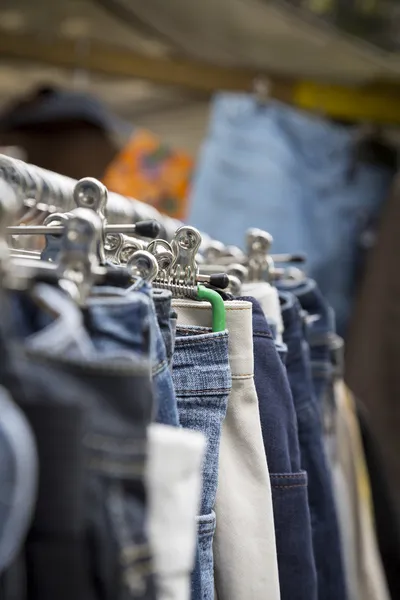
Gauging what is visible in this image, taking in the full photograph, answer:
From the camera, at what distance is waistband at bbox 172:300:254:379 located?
25.3 inches

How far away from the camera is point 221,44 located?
2113mm

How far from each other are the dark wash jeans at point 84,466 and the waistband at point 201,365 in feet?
0.64

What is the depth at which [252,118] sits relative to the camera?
1955 mm

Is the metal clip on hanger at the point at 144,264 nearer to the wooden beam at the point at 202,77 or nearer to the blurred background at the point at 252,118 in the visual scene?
the blurred background at the point at 252,118

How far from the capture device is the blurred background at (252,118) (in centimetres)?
186

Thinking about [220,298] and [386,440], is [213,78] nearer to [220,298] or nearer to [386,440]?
[386,440]

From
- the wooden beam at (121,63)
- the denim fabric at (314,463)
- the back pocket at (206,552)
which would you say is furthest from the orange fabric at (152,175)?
the back pocket at (206,552)

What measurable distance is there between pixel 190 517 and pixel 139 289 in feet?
0.45

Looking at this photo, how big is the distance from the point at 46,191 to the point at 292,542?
1.23 feet

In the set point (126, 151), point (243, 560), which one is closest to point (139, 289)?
point (243, 560)

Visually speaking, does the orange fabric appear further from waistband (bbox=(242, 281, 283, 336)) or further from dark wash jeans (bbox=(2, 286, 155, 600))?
dark wash jeans (bbox=(2, 286, 155, 600))

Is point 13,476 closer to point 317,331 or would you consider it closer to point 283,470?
point 283,470

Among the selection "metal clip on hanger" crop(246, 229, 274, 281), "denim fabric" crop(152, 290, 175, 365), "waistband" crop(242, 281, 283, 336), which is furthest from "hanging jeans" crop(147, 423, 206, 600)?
"metal clip on hanger" crop(246, 229, 274, 281)

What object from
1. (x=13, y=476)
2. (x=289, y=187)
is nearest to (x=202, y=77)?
(x=289, y=187)
